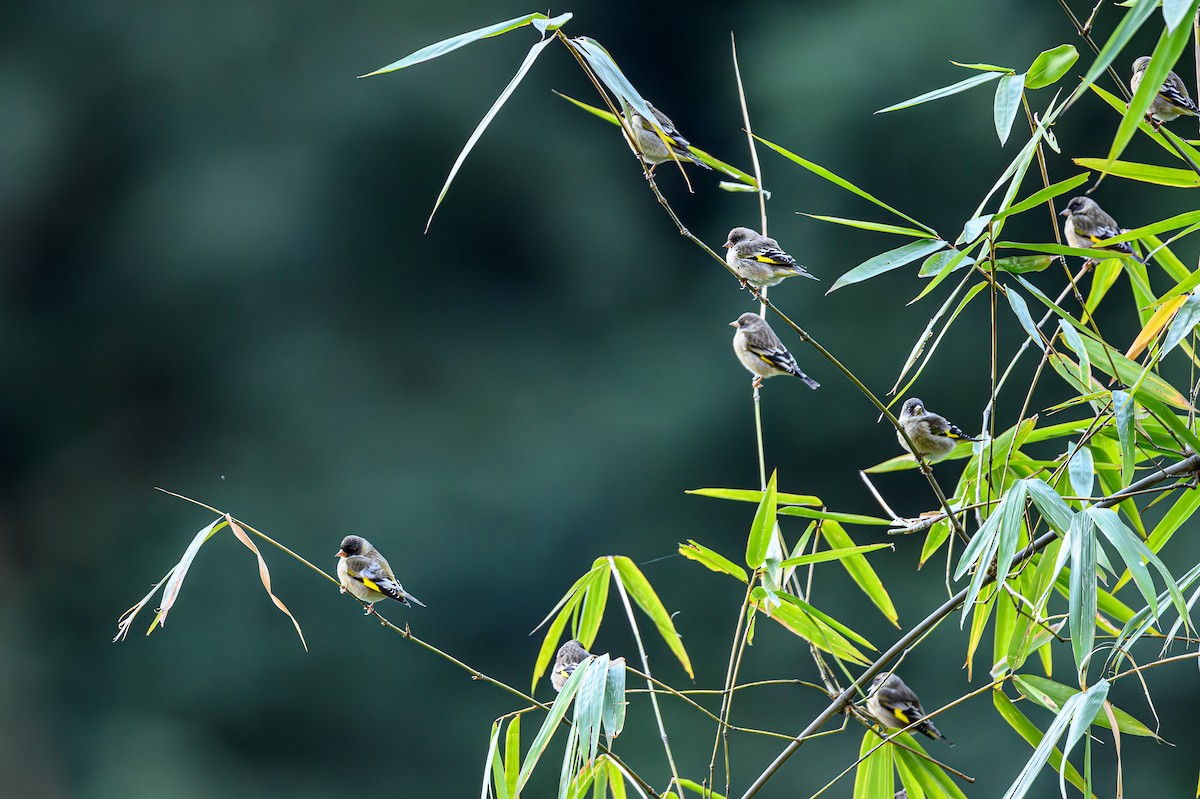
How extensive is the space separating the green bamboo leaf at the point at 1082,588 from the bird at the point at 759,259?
4.52 feet

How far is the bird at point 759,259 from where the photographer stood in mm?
2957

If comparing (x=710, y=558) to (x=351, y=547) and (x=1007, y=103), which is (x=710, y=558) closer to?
(x=1007, y=103)

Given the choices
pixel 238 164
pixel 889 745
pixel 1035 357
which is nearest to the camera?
pixel 889 745

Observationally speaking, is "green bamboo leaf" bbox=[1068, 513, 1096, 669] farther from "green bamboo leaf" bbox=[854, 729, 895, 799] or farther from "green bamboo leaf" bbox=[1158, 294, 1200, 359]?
"green bamboo leaf" bbox=[854, 729, 895, 799]

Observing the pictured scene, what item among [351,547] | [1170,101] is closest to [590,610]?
[351,547]

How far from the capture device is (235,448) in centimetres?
852

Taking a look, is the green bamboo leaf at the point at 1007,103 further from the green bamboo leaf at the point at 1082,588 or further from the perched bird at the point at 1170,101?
the perched bird at the point at 1170,101

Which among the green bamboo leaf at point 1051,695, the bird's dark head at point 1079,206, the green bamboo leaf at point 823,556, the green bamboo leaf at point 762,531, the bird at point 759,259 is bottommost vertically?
the green bamboo leaf at point 1051,695

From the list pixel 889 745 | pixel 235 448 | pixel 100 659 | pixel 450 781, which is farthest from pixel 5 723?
pixel 889 745

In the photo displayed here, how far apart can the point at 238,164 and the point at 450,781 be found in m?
4.11

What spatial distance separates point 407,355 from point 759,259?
6.05 m

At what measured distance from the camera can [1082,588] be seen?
1.55 m

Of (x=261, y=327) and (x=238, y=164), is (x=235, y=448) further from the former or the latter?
(x=238, y=164)

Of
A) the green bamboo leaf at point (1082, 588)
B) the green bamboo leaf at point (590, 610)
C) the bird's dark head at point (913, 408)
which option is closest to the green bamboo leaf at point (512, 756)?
the green bamboo leaf at point (590, 610)
